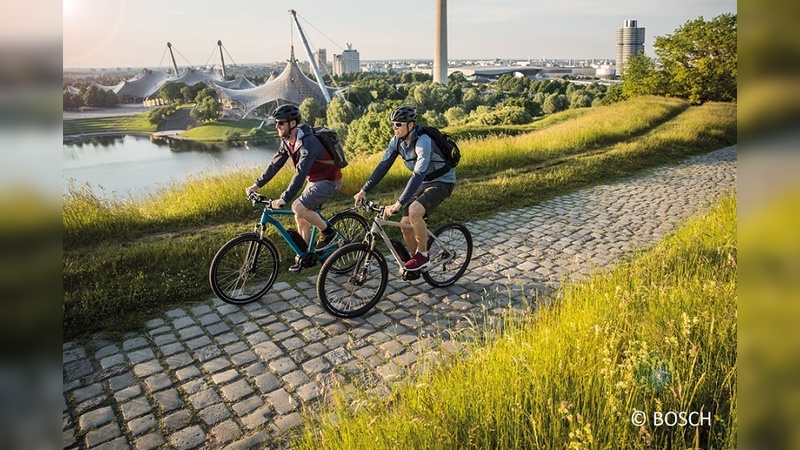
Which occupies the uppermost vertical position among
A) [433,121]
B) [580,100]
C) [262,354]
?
[580,100]

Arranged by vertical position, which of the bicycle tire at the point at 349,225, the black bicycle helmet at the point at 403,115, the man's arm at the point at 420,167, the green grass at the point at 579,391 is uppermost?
the black bicycle helmet at the point at 403,115

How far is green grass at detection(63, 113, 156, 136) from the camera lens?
250 ft

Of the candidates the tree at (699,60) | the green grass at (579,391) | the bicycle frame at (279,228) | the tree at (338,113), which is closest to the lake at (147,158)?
the bicycle frame at (279,228)

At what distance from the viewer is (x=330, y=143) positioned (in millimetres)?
5984

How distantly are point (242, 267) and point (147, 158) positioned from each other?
5876 centimetres

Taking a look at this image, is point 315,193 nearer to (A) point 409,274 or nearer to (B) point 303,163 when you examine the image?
(B) point 303,163

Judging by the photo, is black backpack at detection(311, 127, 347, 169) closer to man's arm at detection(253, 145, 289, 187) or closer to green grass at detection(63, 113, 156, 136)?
man's arm at detection(253, 145, 289, 187)

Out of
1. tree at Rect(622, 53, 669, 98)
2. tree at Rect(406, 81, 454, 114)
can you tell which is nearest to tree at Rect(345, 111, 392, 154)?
tree at Rect(622, 53, 669, 98)

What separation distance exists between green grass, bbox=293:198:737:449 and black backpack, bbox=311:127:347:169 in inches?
119

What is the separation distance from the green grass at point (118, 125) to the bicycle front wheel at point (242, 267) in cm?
8111

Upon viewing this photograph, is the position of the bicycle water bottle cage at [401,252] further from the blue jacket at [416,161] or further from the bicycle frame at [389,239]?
the blue jacket at [416,161]

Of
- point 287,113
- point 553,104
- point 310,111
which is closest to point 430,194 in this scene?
point 287,113

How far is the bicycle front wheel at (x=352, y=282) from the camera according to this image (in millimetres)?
5469

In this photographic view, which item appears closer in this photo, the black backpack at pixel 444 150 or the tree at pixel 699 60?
the black backpack at pixel 444 150
